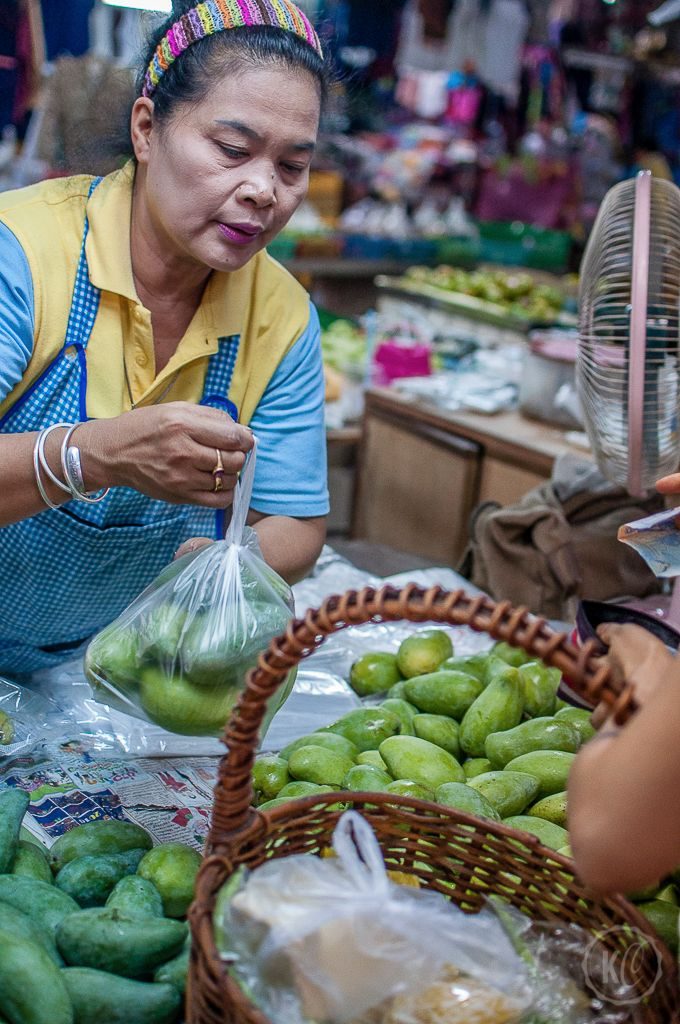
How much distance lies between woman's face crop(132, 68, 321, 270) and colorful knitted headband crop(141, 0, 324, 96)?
8 centimetres

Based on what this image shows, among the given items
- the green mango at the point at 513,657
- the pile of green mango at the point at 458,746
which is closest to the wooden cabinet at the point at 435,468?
the green mango at the point at 513,657

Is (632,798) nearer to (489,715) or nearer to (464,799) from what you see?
(464,799)

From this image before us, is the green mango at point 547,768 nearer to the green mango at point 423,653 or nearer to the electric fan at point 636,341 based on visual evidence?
the green mango at point 423,653

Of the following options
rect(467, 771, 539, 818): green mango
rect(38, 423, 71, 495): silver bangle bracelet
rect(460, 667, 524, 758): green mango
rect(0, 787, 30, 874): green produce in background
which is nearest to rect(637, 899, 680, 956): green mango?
rect(467, 771, 539, 818): green mango

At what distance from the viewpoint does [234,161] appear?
161 cm

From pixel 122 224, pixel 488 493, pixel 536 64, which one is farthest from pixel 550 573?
pixel 536 64

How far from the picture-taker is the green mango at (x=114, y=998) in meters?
1.03

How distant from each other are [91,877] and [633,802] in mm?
698

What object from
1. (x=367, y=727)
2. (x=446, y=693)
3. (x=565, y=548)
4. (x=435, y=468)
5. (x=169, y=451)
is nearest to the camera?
(x=169, y=451)

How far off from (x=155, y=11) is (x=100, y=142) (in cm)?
25

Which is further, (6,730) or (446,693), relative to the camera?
(446,693)

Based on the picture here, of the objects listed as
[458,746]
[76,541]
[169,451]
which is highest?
[169,451]

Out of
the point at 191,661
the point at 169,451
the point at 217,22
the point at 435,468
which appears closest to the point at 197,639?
the point at 191,661

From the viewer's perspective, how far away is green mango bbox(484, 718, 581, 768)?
64.3 inches
